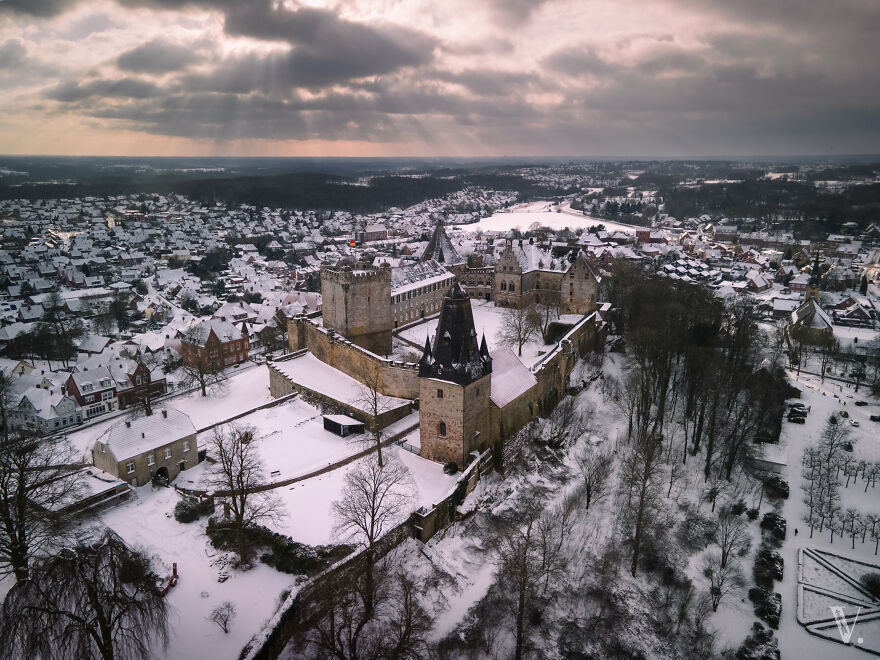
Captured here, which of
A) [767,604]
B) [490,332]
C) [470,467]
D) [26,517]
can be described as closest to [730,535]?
[767,604]

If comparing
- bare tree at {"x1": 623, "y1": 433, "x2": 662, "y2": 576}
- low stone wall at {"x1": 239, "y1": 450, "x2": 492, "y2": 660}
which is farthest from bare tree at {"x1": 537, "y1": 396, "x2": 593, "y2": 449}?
low stone wall at {"x1": 239, "y1": 450, "x2": 492, "y2": 660}

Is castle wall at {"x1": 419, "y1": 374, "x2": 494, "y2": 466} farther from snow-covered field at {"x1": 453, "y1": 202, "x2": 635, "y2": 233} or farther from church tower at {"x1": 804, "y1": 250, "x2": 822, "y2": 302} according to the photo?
snow-covered field at {"x1": 453, "y1": 202, "x2": 635, "y2": 233}

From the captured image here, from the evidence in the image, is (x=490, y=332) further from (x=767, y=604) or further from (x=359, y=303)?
(x=767, y=604)

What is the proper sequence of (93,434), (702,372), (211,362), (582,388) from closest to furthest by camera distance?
(702,372) → (93,434) → (582,388) → (211,362)

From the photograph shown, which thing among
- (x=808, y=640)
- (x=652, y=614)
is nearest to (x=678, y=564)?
(x=652, y=614)

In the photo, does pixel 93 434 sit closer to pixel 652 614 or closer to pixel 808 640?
pixel 652 614
